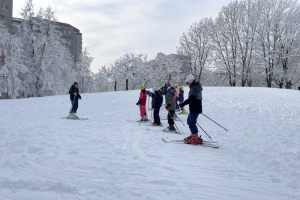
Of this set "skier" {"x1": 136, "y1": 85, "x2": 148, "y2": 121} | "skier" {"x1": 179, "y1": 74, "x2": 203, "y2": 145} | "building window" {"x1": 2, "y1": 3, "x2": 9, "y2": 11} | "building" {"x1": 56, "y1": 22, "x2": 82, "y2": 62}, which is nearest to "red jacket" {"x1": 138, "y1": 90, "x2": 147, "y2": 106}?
"skier" {"x1": 136, "y1": 85, "x2": 148, "y2": 121}

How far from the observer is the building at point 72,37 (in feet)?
268

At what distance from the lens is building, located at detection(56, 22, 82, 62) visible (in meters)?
81.6

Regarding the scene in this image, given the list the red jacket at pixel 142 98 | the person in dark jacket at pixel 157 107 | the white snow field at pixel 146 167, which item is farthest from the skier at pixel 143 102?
the white snow field at pixel 146 167

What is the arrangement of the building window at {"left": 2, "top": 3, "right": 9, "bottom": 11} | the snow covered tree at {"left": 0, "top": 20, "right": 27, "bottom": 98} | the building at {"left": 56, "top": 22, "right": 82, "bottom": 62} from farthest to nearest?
the building at {"left": 56, "top": 22, "right": 82, "bottom": 62}
the building window at {"left": 2, "top": 3, "right": 9, "bottom": 11}
the snow covered tree at {"left": 0, "top": 20, "right": 27, "bottom": 98}

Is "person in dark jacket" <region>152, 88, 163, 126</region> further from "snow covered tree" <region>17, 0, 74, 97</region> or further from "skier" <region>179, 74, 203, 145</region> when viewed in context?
"snow covered tree" <region>17, 0, 74, 97</region>

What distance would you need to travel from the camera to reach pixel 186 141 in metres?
6.58

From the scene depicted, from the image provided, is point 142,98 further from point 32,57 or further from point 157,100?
point 32,57

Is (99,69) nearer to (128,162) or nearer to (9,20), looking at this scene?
(9,20)

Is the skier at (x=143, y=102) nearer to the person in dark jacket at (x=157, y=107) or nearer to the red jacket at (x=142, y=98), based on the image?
the red jacket at (x=142, y=98)

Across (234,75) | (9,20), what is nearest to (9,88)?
(9,20)

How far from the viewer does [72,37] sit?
83.1m

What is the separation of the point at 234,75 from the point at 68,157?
31.7m

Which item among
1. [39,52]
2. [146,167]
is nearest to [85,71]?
[39,52]

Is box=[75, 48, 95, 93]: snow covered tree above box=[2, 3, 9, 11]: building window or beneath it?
beneath
